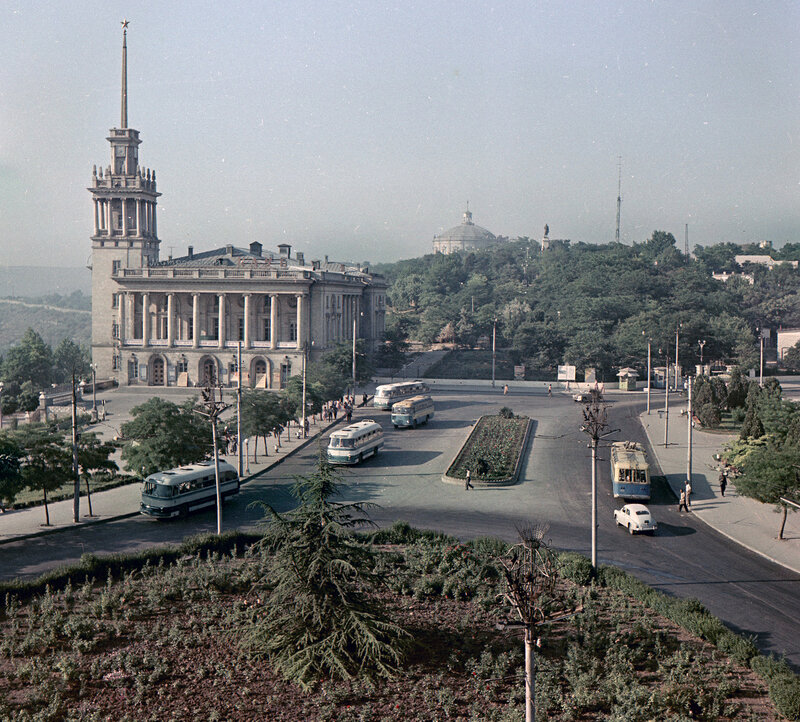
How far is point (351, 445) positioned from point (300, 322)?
4216 cm

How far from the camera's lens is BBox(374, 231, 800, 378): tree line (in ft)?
325

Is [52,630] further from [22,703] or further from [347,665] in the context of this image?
[347,665]

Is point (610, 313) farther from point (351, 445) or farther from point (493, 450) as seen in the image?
point (351, 445)

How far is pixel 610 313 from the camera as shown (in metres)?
119

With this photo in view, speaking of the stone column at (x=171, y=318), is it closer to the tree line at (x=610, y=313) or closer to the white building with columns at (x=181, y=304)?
the white building with columns at (x=181, y=304)

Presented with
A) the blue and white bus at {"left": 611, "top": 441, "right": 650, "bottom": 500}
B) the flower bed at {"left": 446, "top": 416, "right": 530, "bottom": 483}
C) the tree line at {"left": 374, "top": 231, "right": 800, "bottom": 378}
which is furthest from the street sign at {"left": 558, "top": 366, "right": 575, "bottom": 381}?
the blue and white bus at {"left": 611, "top": 441, "right": 650, "bottom": 500}

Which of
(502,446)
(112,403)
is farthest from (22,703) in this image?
(112,403)

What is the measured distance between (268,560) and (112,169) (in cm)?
7666

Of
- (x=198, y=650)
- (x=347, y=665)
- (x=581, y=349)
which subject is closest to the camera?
(x=347, y=665)

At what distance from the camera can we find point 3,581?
28281 millimetres

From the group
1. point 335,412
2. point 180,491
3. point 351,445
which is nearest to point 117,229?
point 335,412

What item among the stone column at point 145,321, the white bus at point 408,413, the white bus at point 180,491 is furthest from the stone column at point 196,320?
the white bus at point 180,491

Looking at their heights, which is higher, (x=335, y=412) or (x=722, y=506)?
(x=335, y=412)

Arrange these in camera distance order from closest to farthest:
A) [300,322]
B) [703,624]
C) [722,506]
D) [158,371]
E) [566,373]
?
1. [703,624]
2. [722,506]
3. [300,322]
4. [158,371]
5. [566,373]
